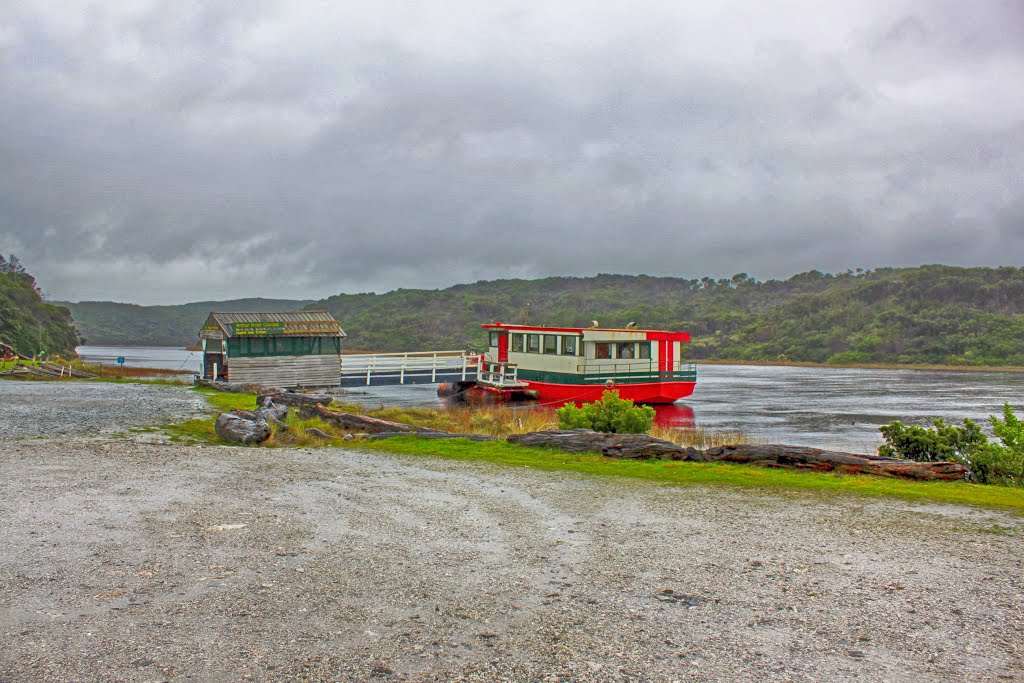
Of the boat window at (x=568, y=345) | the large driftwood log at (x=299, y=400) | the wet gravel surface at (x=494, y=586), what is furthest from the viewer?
the boat window at (x=568, y=345)

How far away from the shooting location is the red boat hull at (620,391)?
36.6m

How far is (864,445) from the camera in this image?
71.3ft

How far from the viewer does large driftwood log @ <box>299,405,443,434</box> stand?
52.6 feet

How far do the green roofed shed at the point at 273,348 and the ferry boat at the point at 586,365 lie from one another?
7.66 m

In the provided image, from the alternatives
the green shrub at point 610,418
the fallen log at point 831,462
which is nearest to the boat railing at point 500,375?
the green shrub at point 610,418

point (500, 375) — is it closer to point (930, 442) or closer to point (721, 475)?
point (930, 442)

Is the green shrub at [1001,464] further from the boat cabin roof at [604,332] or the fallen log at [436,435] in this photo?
the boat cabin roof at [604,332]

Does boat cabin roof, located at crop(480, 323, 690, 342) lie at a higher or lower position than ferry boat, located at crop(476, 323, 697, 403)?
higher

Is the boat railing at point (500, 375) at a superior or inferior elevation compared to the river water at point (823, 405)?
superior

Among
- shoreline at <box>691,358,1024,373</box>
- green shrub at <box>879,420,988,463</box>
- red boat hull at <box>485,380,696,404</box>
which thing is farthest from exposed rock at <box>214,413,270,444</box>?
shoreline at <box>691,358,1024,373</box>

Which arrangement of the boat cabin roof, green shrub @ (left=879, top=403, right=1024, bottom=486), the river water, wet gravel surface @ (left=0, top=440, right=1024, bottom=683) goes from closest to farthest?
wet gravel surface @ (left=0, top=440, right=1024, bottom=683), green shrub @ (left=879, top=403, right=1024, bottom=486), the river water, the boat cabin roof

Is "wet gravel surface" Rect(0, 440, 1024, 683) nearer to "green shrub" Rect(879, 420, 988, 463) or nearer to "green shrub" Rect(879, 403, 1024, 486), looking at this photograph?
"green shrub" Rect(879, 403, 1024, 486)

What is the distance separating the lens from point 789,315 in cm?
12300

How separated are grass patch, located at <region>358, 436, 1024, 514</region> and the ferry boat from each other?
22.7 meters
